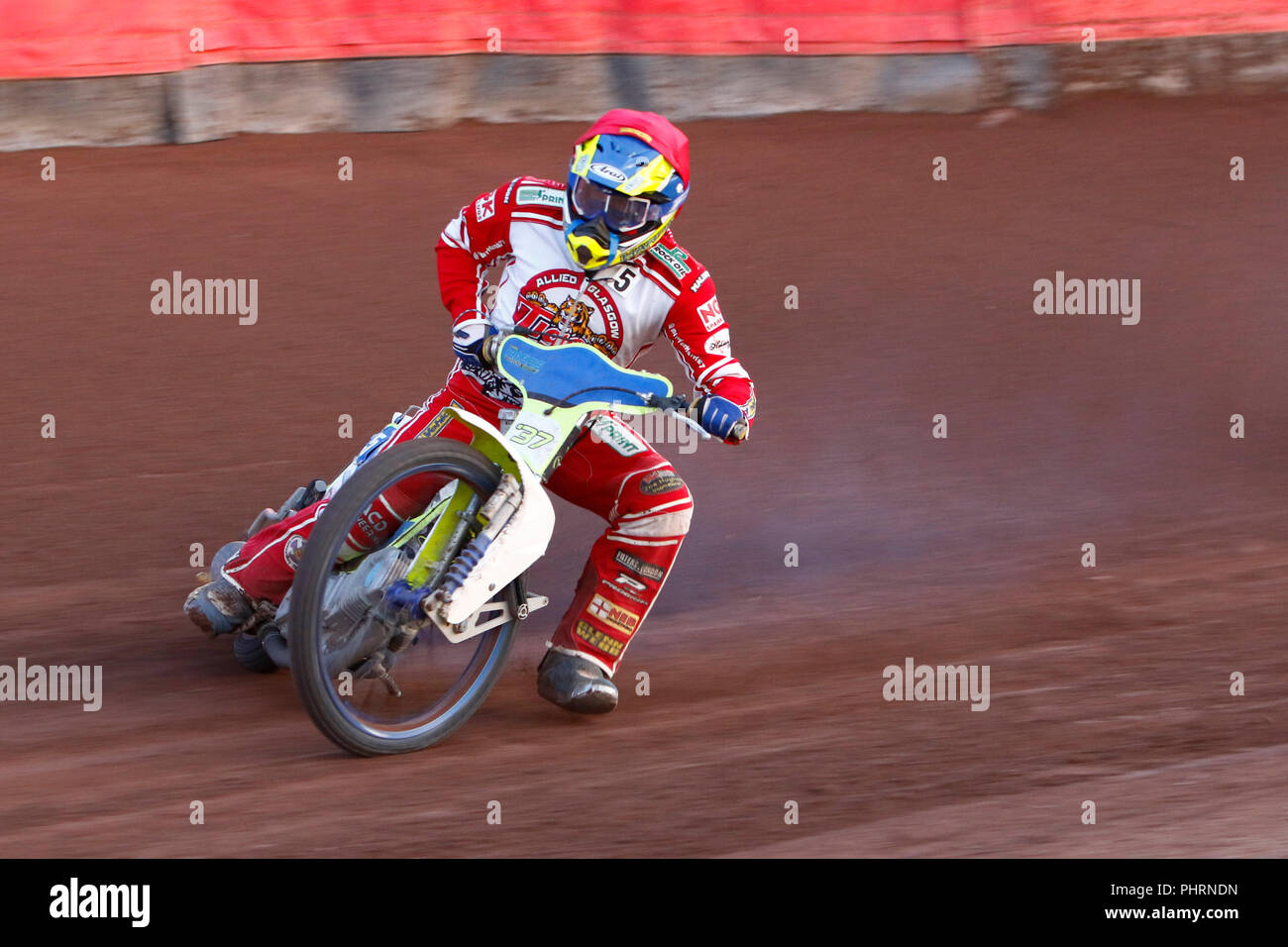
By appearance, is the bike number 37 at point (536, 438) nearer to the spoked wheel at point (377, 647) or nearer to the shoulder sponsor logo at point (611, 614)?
the spoked wheel at point (377, 647)

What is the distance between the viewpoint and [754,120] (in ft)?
46.0

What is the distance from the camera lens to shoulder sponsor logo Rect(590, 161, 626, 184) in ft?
17.2

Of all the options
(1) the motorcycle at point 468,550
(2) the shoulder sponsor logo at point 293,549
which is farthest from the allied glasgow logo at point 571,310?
(2) the shoulder sponsor logo at point 293,549

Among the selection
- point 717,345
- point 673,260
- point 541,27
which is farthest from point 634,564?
point 541,27

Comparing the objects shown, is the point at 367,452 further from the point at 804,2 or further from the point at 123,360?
the point at 804,2

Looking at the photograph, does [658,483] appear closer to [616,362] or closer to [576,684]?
[616,362]

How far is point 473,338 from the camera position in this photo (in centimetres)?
541

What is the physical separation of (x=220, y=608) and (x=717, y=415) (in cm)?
201

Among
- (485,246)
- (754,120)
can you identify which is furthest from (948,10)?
(485,246)

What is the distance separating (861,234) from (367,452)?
6776 mm

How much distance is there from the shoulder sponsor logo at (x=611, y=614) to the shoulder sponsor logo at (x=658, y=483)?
1.43 feet

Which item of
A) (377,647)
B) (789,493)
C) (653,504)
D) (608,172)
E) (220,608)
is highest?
(608,172)

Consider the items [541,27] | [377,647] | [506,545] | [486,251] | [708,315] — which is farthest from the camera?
[541,27]

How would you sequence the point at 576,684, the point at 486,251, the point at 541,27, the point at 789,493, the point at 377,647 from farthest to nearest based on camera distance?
the point at 541,27 → the point at 789,493 → the point at 486,251 → the point at 576,684 → the point at 377,647
